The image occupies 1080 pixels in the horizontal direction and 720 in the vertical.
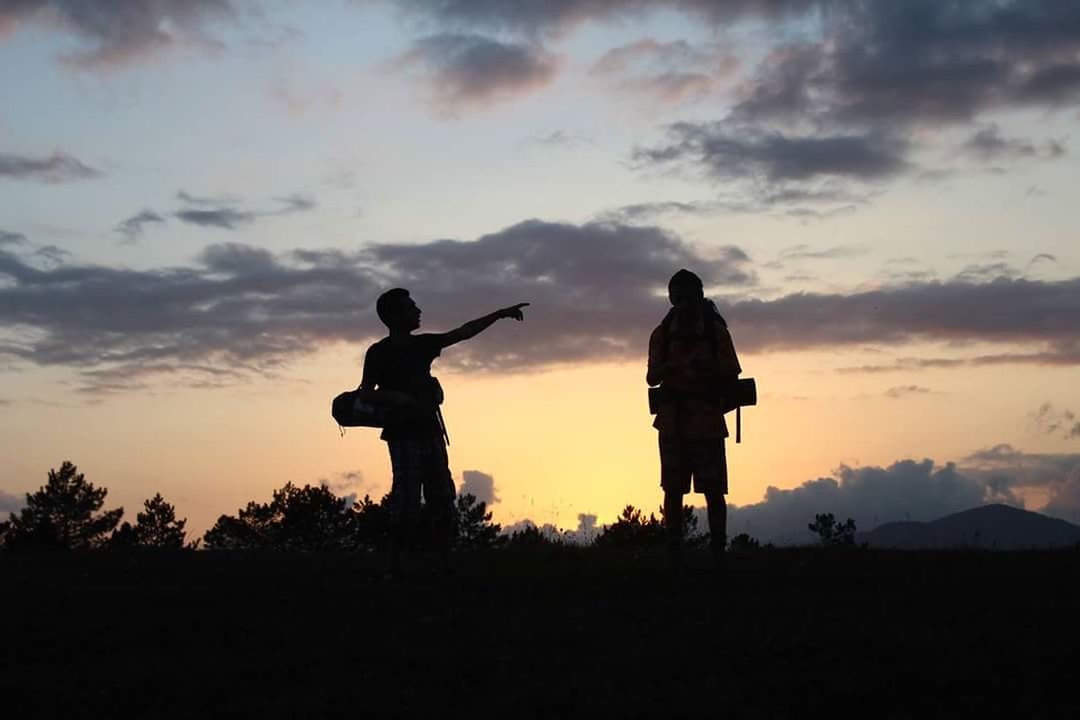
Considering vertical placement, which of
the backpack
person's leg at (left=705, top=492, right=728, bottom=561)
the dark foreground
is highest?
the backpack

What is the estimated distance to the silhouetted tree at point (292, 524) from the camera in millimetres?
67938

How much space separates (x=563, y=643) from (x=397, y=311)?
5342 mm

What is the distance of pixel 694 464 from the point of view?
43.1 feet

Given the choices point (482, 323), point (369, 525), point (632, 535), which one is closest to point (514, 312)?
point (482, 323)

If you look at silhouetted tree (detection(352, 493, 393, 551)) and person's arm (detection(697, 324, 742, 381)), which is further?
silhouetted tree (detection(352, 493, 393, 551))

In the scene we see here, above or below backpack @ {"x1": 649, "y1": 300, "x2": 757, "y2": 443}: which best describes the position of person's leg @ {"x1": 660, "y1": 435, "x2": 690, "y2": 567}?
below

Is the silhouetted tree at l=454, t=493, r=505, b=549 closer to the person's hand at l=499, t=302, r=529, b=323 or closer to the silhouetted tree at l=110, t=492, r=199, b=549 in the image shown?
the silhouetted tree at l=110, t=492, r=199, b=549

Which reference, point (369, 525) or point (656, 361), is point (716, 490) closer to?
point (656, 361)

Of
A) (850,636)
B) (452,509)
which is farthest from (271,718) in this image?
(452,509)

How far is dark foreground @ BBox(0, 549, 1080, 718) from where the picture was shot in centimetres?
710

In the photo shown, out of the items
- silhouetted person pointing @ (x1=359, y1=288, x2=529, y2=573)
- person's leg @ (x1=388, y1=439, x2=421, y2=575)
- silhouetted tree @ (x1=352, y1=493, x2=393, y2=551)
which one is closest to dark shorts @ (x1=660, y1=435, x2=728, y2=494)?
silhouetted person pointing @ (x1=359, y1=288, x2=529, y2=573)

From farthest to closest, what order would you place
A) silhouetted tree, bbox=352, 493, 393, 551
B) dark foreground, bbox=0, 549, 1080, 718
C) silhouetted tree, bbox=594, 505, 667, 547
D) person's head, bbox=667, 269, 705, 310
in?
1. silhouetted tree, bbox=352, 493, 393, 551
2. silhouetted tree, bbox=594, 505, 667, 547
3. person's head, bbox=667, 269, 705, 310
4. dark foreground, bbox=0, 549, 1080, 718

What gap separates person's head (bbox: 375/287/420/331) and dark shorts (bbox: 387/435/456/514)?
3.69ft

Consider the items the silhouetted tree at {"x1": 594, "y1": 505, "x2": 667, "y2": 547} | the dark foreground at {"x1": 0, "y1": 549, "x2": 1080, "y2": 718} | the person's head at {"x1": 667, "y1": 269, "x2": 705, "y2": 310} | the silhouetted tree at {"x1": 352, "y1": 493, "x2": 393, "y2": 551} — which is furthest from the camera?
the silhouetted tree at {"x1": 352, "y1": 493, "x2": 393, "y2": 551}
